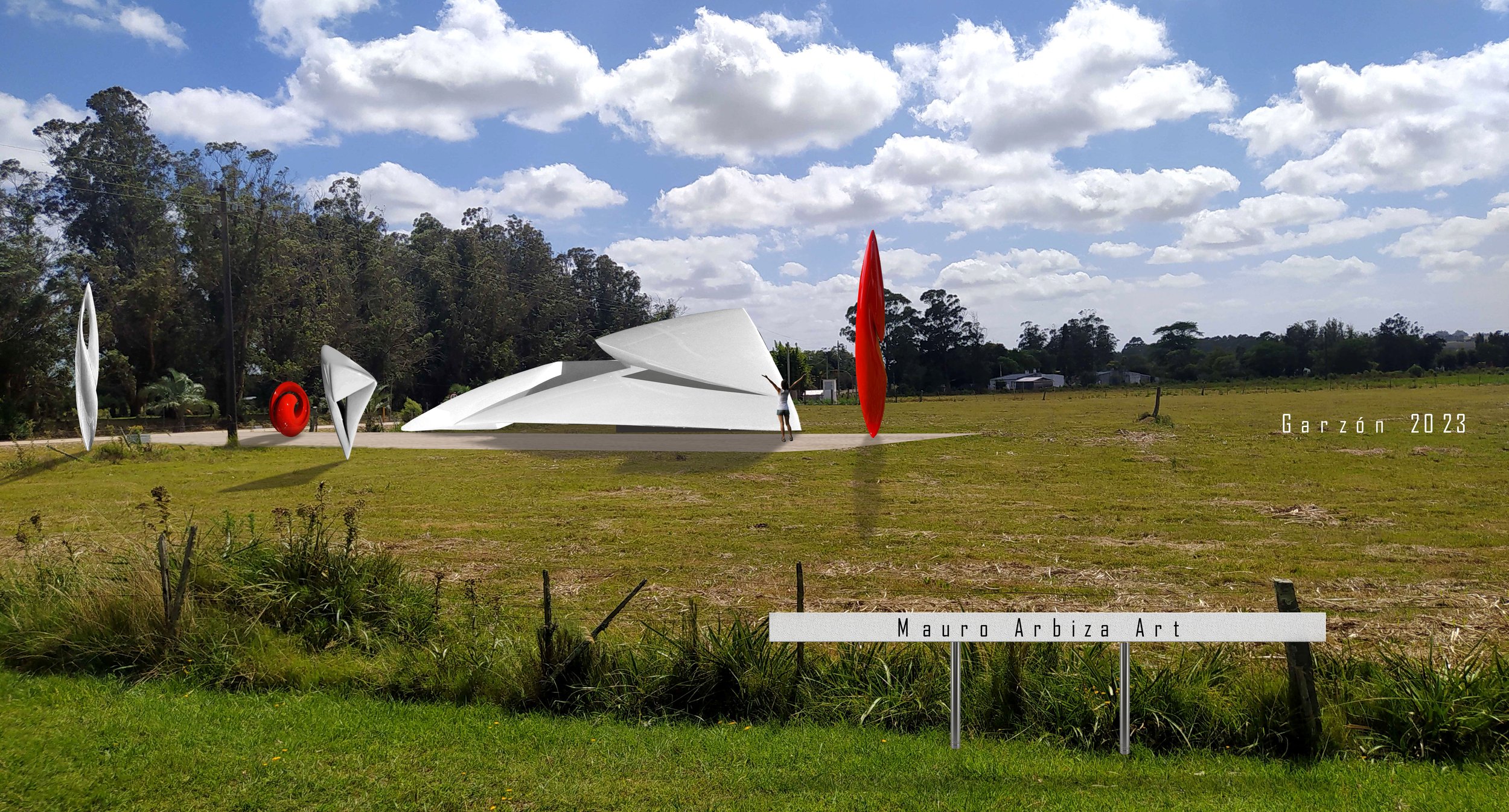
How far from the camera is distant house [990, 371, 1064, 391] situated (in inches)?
2572

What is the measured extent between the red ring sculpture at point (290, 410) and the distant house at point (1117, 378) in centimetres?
5931

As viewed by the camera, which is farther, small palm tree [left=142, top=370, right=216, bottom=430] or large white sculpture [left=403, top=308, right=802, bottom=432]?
small palm tree [left=142, top=370, right=216, bottom=430]

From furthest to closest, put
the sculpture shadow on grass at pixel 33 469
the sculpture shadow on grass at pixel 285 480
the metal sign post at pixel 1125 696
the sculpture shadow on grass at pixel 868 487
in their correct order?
the sculpture shadow on grass at pixel 33 469 < the sculpture shadow on grass at pixel 285 480 < the sculpture shadow on grass at pixel 868 487 < the metal sign post at pixel 1125 696

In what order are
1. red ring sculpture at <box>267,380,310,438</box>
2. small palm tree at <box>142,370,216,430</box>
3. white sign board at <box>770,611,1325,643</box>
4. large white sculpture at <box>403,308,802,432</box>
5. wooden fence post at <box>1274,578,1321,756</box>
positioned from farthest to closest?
small palm tree at <box>142,370,216,430</box> < red ring sculpture at <box>267,380,310,438</box> < large white sculpture at <box>403,308,802,432</box> < wooden fence post at <box>1274,578,1321,756</box> < white sign board at <box>770,611,1325,643</box>

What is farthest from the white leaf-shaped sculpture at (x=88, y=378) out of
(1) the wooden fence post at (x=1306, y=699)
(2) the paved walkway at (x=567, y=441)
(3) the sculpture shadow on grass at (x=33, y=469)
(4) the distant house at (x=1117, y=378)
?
(4) the distant house at (x=1117, y=378)

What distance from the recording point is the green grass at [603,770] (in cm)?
351

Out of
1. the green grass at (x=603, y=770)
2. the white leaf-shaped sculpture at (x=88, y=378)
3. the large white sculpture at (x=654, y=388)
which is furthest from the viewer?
the large white sculpture at (x=654, y=388)

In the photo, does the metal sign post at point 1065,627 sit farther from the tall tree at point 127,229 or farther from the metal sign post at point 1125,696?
the tall tree at point 127,229

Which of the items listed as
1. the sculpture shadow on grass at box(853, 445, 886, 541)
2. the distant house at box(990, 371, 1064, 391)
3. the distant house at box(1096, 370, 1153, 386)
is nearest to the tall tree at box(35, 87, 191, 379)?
the sculpture shadow on grass at box(853, 445, 886, 541)

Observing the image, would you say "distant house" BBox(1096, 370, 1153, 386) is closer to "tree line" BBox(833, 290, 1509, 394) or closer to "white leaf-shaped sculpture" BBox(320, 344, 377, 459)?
"tree line" BBox(833, 290, 1509, 394)

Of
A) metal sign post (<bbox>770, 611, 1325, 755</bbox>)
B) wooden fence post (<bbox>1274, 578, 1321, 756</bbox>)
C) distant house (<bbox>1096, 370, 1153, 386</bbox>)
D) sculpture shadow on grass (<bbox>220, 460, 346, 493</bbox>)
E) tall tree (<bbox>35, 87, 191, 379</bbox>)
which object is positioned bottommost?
wooden fence post (<bbox>1274, 578, 1321, 756</bbox>)

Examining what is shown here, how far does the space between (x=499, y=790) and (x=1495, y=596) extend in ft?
24.8

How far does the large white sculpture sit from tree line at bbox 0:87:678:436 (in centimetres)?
696

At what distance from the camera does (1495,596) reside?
262 inches
